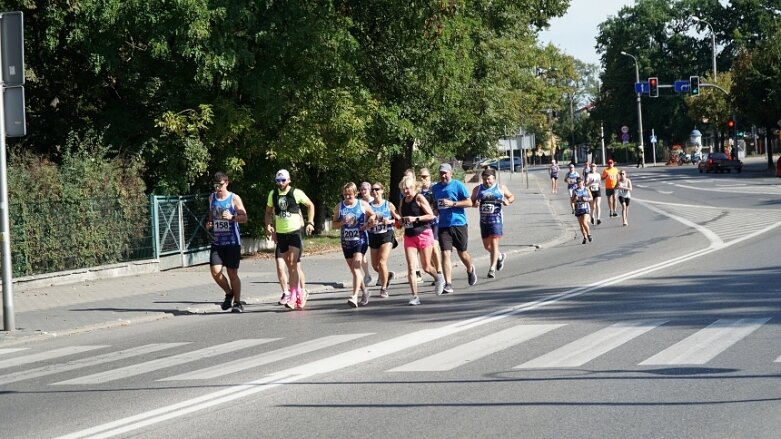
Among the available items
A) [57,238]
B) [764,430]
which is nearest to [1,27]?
[57,238]

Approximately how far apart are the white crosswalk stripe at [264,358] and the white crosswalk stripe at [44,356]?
2631 mm

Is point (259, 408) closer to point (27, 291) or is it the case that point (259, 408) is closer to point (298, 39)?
point (27, 291)

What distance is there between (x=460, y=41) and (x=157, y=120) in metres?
7.96

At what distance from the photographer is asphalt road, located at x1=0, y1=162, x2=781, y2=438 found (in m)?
7.11

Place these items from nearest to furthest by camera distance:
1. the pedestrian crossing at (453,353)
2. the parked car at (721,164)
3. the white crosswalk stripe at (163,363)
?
1. the pedestrian crossing at (453,353)
2. the white crosswalk stripe at (163,363)
3. the parked car at (721,164)

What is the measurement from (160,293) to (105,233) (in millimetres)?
3343

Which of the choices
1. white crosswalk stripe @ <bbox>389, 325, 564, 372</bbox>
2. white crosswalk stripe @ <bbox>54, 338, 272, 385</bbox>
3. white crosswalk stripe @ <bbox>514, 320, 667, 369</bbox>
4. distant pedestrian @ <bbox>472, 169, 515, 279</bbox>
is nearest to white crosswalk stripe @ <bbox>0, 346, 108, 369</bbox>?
white crosswalk stripe @ <bbox>54, 338, 272, 385</bbox>

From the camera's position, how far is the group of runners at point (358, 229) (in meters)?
15.0

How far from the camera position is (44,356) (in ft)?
39.2

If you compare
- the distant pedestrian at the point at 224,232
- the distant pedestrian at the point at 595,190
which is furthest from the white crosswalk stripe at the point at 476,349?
the distant pedestrian at the point at 595,190

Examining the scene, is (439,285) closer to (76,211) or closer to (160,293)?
(160,293)

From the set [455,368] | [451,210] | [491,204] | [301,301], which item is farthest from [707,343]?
[491,204]

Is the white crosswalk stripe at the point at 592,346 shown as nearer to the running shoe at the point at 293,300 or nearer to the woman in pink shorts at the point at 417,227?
the woman in pink shorts at the point at 417,227

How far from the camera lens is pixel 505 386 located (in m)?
8.17
